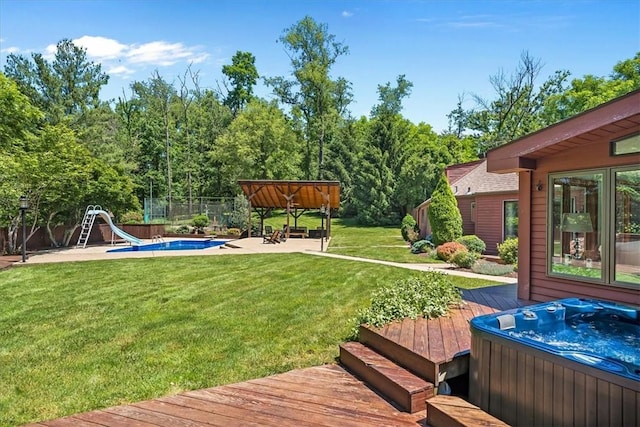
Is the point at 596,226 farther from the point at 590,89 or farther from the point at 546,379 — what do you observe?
the point at 590,89

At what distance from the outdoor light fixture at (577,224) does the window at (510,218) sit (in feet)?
25.0

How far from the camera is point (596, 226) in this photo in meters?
4.94

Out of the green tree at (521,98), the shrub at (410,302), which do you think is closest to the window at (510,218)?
the shrub at (410,302)

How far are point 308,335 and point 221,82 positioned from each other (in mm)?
35836

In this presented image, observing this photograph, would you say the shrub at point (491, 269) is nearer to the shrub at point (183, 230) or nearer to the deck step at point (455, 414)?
the deck step at point (455, 414)

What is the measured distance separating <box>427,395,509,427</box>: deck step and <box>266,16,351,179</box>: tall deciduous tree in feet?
102

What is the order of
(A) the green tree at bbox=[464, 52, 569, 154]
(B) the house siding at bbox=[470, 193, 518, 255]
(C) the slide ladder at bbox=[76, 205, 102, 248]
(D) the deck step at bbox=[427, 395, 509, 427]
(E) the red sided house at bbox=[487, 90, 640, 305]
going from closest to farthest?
(D) the deck step at bbox=[427, 395, 509, 427], (E) the red sided house at bbox=[487, 90, 640, 305], (B) the house siding at bbox=[470, 193, 518, 255], (C) the slide ladder at bbox=[76, 205, 102, 248], (A) the green tree at bbox=[464, 52, 569, 154]

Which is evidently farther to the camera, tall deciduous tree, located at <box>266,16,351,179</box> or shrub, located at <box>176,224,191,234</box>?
tall deciduous tree, located at <box>266,16,351,179</box>

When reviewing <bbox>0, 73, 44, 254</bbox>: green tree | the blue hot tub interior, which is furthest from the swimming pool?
the blue hot tub interior

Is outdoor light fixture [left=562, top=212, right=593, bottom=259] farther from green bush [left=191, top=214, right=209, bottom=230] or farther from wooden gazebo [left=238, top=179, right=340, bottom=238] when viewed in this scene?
green bush [left=191, top=214, right=209, bottom=230]

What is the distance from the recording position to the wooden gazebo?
18.2m

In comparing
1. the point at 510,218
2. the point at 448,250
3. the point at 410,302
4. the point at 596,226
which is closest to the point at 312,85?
the point at 510,218

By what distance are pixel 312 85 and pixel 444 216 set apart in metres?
23.1

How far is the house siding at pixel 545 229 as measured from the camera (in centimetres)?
471
